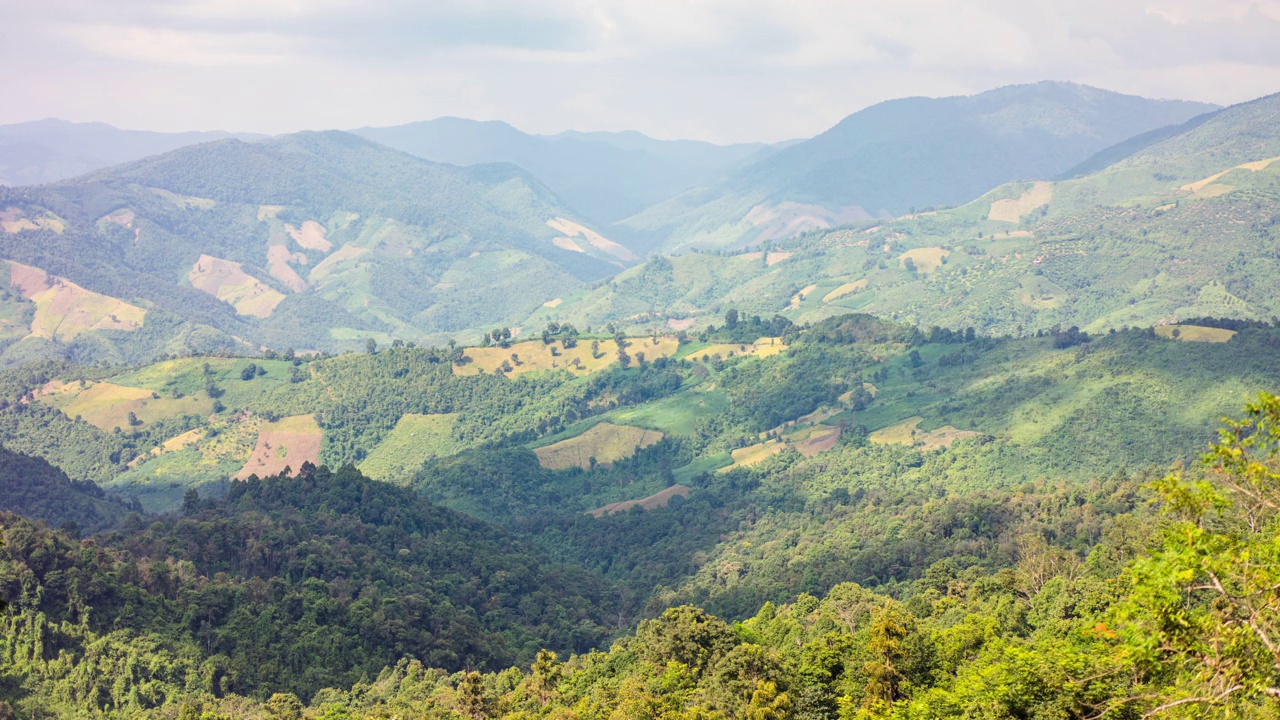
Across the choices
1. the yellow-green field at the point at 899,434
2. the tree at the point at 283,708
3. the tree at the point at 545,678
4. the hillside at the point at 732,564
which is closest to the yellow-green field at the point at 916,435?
the yellow-green field at the point at 899,434

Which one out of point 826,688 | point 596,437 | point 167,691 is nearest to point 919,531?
point 826,688

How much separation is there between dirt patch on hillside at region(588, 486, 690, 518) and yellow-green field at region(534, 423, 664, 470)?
56.1 feet

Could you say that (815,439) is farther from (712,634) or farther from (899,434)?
(712,634)

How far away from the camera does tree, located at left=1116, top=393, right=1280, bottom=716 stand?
73.3ft

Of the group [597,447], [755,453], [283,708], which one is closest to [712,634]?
[283,708]

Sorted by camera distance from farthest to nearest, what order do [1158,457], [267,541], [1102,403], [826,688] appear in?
1. [1102,403]
2. [1158,457]
3. [267,541]
4. [826,688]

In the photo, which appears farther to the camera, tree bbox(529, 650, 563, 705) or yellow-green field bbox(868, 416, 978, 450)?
yellow-green field bbox(868, 416, 978, 450)

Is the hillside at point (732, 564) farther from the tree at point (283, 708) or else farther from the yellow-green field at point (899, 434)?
the yellow-green field at point (899, 434)

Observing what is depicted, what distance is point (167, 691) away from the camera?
245 ft

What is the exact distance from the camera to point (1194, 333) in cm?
16762

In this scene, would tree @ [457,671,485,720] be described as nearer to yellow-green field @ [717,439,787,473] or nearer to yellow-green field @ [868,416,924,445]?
yellow-green field @ [868,416,924,445]

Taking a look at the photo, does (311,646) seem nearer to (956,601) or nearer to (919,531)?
(956,601)

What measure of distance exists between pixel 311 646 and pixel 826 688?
48760mm

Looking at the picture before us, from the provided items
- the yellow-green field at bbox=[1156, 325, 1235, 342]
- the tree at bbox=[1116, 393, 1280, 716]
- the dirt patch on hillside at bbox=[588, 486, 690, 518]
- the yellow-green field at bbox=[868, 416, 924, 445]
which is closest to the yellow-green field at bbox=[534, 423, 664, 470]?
the dirt patch on hillside at bbox=[588, 486, 690, 518]
